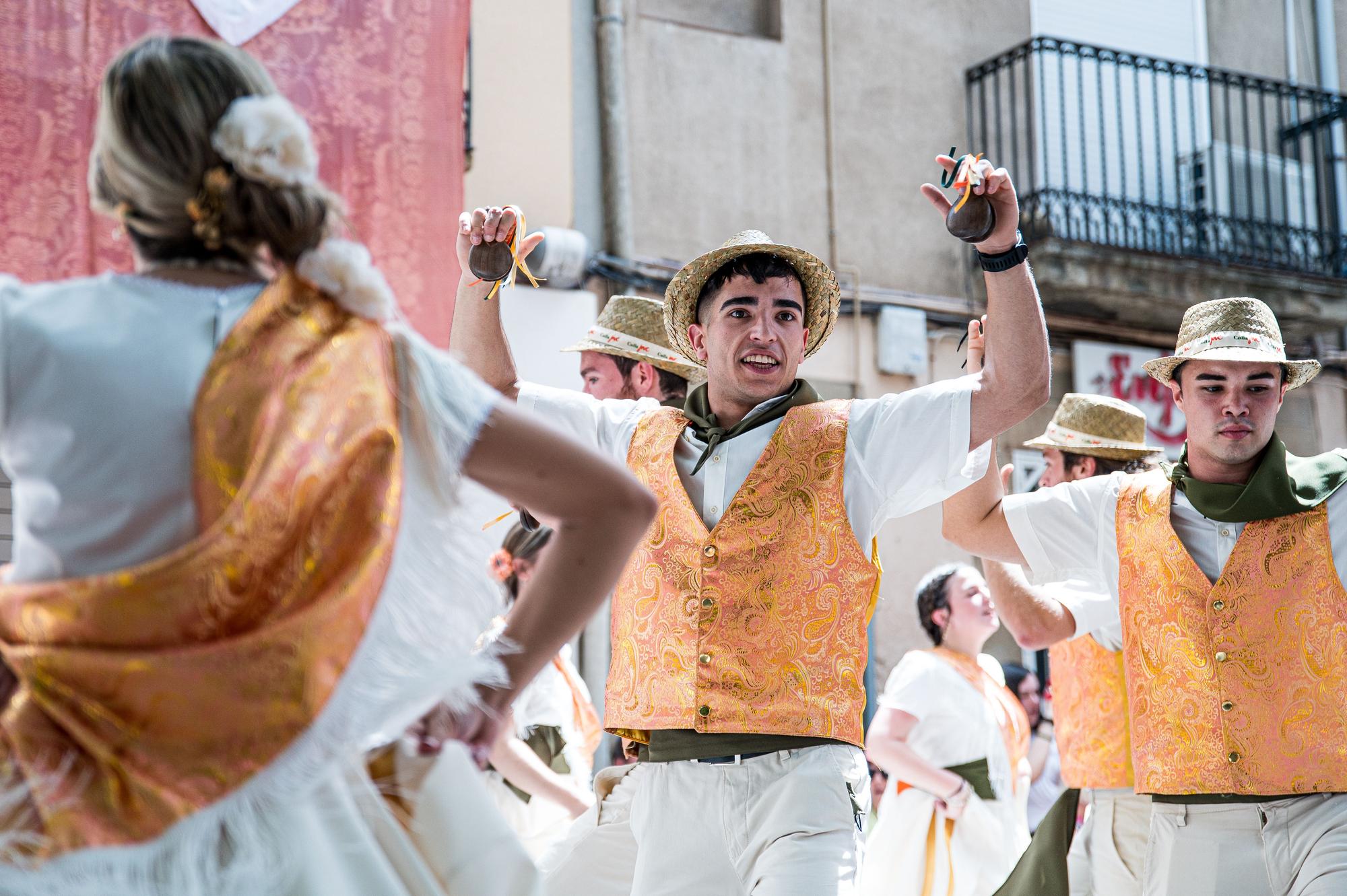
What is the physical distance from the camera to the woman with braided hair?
5.52 ft

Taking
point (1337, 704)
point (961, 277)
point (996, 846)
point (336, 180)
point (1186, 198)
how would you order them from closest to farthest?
1. point (1337, 704)
2. point (996, 846)
3. point (336, 180)
4. point (961, 277)
5. point (1186, 198)

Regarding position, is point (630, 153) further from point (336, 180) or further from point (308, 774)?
point (308, 774)

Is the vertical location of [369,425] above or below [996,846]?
above

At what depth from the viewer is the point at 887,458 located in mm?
3578

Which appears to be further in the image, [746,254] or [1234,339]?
[1234,339]

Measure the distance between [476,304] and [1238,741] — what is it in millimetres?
2131

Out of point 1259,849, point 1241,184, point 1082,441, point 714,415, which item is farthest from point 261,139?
point 1241,184

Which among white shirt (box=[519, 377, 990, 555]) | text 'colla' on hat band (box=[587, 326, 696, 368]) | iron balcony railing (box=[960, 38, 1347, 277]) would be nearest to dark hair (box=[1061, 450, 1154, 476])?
text 'colla' on hat band (box=[587, 326, 696, 368])

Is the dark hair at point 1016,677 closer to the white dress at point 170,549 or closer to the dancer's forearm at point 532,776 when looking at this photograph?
the dancer's forearm at point 532,776

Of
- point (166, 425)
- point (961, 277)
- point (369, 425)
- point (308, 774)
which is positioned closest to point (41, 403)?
point (166, 425)

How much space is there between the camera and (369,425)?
1.83m

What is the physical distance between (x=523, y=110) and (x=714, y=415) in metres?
5.81

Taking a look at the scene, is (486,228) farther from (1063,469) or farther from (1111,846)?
(1063,469)

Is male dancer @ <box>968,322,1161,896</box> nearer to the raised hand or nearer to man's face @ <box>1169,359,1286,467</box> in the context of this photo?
man's face @ <box>1169,359,1286,467</box>
